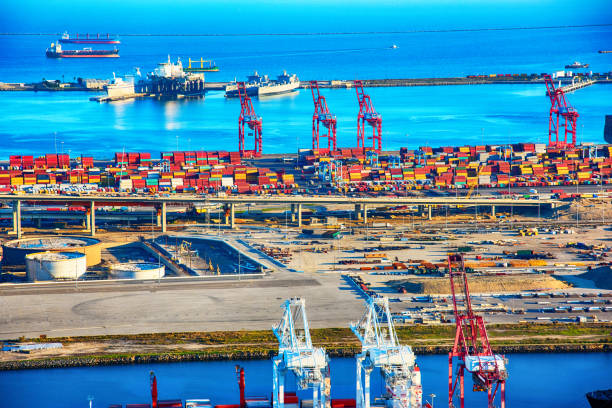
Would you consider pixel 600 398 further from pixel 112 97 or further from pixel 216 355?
pixel 112 97

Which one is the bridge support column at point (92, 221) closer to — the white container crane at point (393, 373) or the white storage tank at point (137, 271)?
the white storage tank at point (137, 271)

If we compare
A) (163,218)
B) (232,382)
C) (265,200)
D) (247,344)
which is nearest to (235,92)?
(265,200)

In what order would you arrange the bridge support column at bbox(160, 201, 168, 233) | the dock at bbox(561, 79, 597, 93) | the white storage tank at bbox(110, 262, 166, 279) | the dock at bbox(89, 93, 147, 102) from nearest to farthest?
the white storage tank at bbox(110, 262, 166, 279) < the bridge support column at bbox(160, 201, 168, 233) < the dock at bbox(561, 79, 597, 93) < the dock at bbox(89, 93, 147, 102)

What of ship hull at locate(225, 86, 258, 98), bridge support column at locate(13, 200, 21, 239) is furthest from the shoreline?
ship hull at locate(225, 86, 258, 98)

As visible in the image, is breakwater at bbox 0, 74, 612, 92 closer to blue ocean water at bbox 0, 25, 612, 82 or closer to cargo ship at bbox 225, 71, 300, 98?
cargo ship at bbox 225, 71, 300, 98

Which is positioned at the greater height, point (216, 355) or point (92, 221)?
point (92, 221)

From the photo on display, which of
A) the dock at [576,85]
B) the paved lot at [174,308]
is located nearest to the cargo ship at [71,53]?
the dock at [576,85]
